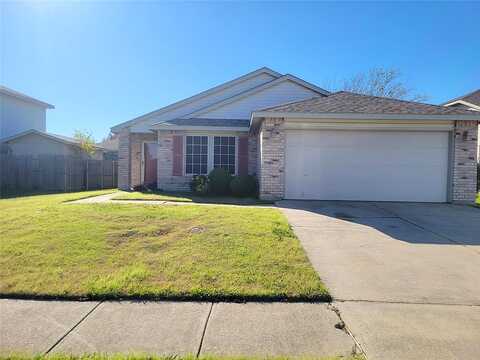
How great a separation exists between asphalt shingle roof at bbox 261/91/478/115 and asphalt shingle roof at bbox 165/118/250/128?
3241 mm

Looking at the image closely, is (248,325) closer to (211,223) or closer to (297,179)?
(211,223)

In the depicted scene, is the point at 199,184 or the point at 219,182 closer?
the point at 219,182

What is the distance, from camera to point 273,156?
368 inches

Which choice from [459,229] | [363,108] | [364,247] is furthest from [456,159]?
[364,247]

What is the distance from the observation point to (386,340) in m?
2.30

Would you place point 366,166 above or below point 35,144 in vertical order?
below

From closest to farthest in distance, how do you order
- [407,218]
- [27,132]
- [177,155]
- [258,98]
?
[407,218] < [177,155] < [258,98] < [27,132]

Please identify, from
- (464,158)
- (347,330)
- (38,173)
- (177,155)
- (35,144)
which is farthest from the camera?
(35,144)

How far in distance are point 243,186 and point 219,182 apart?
103cm

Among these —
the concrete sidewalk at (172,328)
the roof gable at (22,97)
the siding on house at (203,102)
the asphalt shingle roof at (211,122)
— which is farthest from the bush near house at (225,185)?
the roof gable at (22,97)

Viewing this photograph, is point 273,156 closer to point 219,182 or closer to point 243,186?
point 243,186

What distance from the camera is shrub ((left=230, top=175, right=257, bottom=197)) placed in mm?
10758

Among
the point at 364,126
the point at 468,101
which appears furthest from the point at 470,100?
the point at 364,126

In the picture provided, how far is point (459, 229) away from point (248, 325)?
597 centimetres
